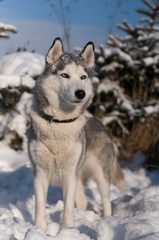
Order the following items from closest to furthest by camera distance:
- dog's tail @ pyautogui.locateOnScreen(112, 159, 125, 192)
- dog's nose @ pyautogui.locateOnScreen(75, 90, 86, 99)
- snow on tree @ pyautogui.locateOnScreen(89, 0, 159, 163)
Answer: dog's nose @ pyautogui.locateOnScreen(75, 90, 86, 99)
dog's tail @ pyautogui.locateOnScreen(112, 159, 125, 192)
snow on tree @ pyautogui.locateOnScreen(89, 0, 159, 163)

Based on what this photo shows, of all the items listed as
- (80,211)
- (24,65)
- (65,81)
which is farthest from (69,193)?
(24,65)

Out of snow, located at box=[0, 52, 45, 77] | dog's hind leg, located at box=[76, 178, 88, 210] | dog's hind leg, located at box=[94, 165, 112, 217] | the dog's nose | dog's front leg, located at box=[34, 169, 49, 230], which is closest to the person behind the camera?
the dog's nose

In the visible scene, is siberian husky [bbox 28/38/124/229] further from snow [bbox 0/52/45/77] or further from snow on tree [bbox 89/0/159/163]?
snow on tree [bbox 89/0/159/163]

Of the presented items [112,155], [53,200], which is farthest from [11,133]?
[112,155]

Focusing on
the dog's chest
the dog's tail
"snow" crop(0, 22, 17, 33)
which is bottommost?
the dog's tail

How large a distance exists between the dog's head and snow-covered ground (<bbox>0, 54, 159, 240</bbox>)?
100cm

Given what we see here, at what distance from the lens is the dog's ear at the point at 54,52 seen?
279 centimetres

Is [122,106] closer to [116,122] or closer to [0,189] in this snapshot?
[116,122]

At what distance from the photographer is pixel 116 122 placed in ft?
20.7

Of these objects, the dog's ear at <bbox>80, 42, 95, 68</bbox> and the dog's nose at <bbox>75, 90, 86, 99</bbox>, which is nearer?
the dog's nose at <bbox>75, 90, 86, 99</bbox>

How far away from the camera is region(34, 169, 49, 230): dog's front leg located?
2.65 meters

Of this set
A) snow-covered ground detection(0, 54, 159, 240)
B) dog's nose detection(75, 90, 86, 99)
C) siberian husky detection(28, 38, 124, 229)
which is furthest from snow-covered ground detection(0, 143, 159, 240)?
dog's nose detection(75, 90, 86, 99)

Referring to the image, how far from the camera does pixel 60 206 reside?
3.38 metres

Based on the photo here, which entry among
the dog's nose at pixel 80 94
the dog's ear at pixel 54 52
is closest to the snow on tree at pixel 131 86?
the dog's ear at pixel 54 52
